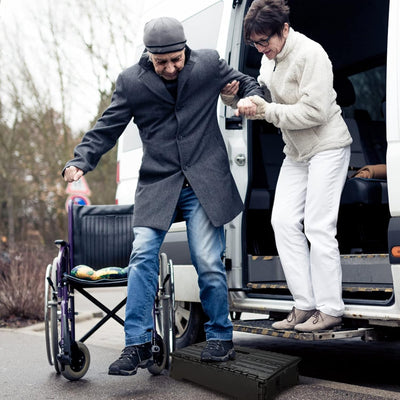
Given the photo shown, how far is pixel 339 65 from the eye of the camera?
5.76 meters

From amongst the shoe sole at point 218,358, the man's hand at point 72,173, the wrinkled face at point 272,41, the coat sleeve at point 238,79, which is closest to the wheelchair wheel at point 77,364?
the shoe sole at point 218,358

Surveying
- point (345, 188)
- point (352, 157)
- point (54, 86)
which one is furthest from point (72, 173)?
point (54, 86)

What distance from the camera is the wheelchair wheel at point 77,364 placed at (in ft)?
13.2

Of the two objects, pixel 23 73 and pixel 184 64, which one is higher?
pixel 23 73

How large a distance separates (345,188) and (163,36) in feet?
5.48

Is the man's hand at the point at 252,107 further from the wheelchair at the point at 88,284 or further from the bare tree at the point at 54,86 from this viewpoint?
the bare tree at the point at 54,86

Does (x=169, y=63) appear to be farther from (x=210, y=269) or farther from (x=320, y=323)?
(x=320, y=323)

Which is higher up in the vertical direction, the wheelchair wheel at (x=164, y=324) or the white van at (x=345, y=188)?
the white van at (x=345, y=188)

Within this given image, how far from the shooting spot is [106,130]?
12.7ft

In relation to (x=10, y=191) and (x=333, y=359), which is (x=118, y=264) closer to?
(x=333, y=359)

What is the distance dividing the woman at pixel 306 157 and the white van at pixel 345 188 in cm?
19

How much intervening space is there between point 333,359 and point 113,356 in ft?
5.33

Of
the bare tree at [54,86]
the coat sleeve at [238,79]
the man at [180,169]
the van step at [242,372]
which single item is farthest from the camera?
the bare tree at [54,86]

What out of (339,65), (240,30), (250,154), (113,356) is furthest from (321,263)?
(339,65)
